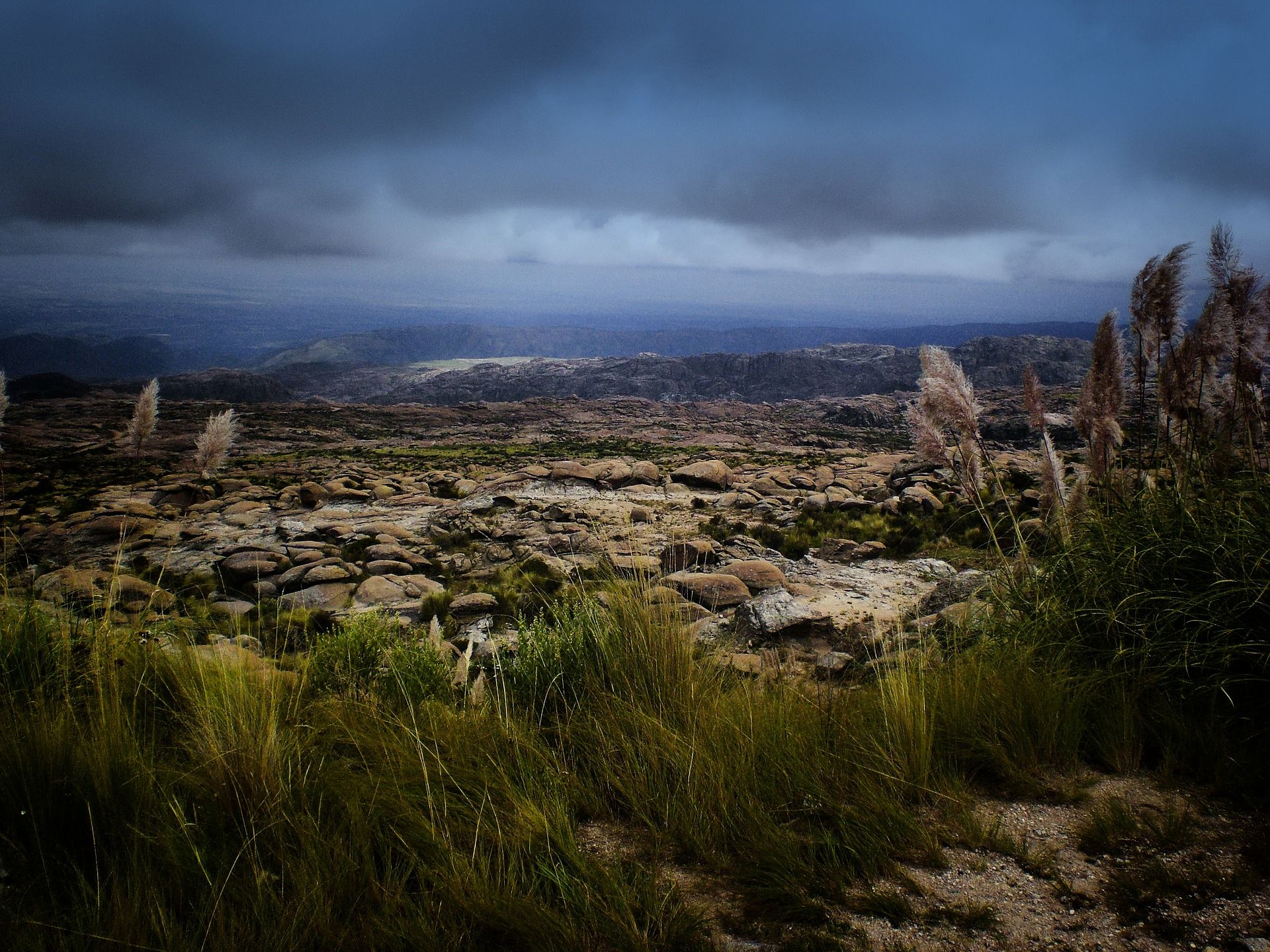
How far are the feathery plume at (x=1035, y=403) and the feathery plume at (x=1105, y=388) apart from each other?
0.94 ft

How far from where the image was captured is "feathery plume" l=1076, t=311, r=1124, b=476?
4355mm

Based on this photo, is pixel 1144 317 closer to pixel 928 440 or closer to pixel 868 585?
pixel 928 440

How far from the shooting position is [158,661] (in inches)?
133

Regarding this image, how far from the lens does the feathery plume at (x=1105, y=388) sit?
14.3ft

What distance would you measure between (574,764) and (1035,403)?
14.7ft

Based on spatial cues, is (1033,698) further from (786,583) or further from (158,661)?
(786,583)

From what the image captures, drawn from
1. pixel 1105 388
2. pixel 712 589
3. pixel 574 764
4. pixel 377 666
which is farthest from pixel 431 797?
pixel 712 589

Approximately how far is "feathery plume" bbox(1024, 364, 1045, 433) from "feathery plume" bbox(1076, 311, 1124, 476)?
0.29 metres

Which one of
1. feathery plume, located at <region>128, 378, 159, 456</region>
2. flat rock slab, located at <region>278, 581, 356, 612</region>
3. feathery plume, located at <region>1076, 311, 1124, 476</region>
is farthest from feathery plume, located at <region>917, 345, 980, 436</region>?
flat rock slab, located at <region>278, 581, 356, 612</region>

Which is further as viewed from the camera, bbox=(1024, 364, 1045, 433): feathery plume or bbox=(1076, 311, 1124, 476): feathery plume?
bbox=(1024, 364, 1045, 433): feathery plume

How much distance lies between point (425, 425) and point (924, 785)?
364 feet

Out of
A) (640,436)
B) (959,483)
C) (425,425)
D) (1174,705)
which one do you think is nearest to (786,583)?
(959,483)

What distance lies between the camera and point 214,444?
5418 mm

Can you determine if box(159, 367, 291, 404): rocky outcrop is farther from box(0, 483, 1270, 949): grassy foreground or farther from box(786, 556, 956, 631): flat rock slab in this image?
box(0, 483, 1270, 949): grassy foreground
